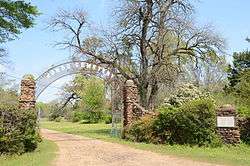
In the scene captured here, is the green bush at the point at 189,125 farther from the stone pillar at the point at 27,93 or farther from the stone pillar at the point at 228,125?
the stone pillar at the point at 27,93

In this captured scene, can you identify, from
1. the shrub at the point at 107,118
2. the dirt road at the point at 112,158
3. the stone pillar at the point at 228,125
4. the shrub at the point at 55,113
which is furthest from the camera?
the shrub at the point at 55,113

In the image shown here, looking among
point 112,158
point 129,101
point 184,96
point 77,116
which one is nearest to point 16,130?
point 112,158

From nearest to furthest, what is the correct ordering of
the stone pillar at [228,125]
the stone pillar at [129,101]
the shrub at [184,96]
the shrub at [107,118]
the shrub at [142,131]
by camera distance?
the stone pillar at [228,125], the shrub at [142,131], the stone pillar at [129,101], the shrub at [184,96], the shrub at [107,118]

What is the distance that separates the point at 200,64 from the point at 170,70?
8.51ft

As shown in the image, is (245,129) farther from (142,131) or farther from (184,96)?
(142,131)

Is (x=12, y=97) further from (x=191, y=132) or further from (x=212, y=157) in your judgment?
(x=212, y=157)

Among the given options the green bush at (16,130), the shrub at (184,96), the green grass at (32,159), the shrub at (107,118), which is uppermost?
the shrub at (184,96)

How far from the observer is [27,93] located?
20.7m

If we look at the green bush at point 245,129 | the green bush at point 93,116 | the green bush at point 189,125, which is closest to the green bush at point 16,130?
the green bush at point 189,125

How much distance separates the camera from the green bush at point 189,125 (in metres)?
19.1

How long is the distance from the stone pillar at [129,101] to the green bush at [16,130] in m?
7.26

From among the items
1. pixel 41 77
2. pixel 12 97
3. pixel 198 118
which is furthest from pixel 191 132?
pixel 12 97

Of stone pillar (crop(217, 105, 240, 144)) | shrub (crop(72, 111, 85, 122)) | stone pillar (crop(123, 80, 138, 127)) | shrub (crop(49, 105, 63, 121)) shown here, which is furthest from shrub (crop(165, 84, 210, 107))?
shrub (crop(49, 105, 63, 121))

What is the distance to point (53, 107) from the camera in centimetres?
7012
